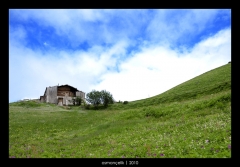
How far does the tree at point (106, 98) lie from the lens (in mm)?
53125

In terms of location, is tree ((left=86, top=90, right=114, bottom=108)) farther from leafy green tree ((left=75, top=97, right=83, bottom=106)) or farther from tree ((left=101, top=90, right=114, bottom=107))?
leafy green tree ((left=75, top=97, right=83, bottom=106))

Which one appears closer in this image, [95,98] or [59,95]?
[95,98]

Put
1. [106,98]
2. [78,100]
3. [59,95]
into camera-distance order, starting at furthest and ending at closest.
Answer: [59,95] < [78,100] < [106,98]

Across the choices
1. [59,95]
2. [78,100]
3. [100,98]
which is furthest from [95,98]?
[59,95]

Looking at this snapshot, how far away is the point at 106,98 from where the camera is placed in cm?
5316

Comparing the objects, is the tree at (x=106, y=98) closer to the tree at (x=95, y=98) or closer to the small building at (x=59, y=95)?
the tree at (x=95, y=98)

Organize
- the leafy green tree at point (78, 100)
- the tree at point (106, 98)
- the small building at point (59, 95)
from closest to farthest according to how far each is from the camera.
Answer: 1. the tree at point (106, 98)
2. the leafy green tree at point (78, 100)
3. the small building at point (59, 95)

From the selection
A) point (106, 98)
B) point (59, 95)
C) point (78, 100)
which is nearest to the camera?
point (106, 98)

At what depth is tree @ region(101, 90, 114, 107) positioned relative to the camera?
174ft

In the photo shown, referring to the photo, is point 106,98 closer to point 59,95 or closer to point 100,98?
point 100,98

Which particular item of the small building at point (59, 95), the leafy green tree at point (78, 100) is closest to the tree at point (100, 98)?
the leafy green tree at point (78, 100)
